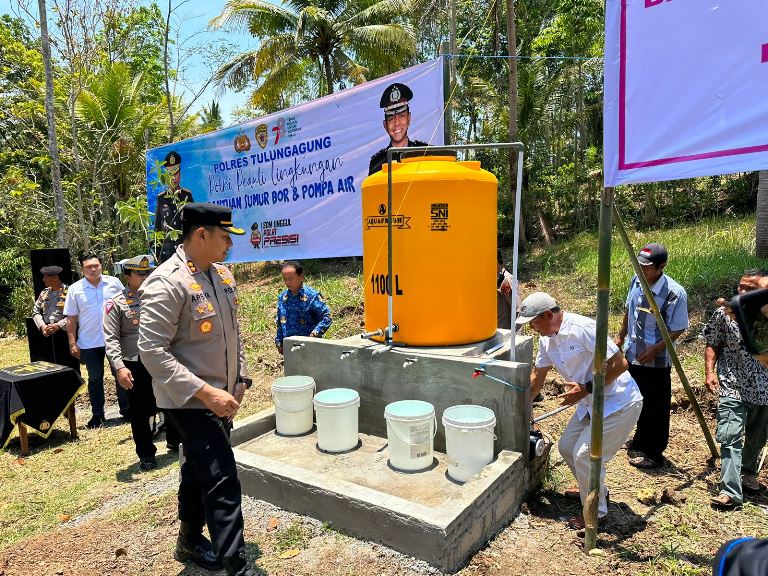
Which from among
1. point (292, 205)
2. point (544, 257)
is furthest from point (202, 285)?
point (544, 257)

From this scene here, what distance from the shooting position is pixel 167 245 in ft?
34.2

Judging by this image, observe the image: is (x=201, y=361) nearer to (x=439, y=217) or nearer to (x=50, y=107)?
(x=439, y=217)

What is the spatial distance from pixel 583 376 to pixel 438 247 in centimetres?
135

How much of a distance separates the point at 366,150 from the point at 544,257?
17.6 feet

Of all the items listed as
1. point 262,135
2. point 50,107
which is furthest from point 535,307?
point 50,107

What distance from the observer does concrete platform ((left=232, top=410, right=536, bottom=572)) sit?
9.66ft

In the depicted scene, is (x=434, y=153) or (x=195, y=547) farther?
(x=434, y=153)

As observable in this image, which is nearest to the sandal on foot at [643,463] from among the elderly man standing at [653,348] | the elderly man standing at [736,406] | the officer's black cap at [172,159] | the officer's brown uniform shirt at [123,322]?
the elderly man standing at [653,348]

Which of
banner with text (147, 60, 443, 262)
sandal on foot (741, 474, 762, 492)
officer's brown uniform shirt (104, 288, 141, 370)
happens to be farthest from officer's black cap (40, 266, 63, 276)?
sandal on foot (741, 474, 762, 492)

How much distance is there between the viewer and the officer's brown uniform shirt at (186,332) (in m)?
2.69

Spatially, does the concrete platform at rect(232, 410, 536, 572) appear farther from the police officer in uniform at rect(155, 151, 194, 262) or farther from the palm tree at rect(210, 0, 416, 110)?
the palm tree at rect(210, 0, 416, 110)

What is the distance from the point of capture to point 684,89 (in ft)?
8.12

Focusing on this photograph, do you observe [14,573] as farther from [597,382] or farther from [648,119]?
[648,119]

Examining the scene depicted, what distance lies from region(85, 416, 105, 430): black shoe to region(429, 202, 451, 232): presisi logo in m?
4.67
